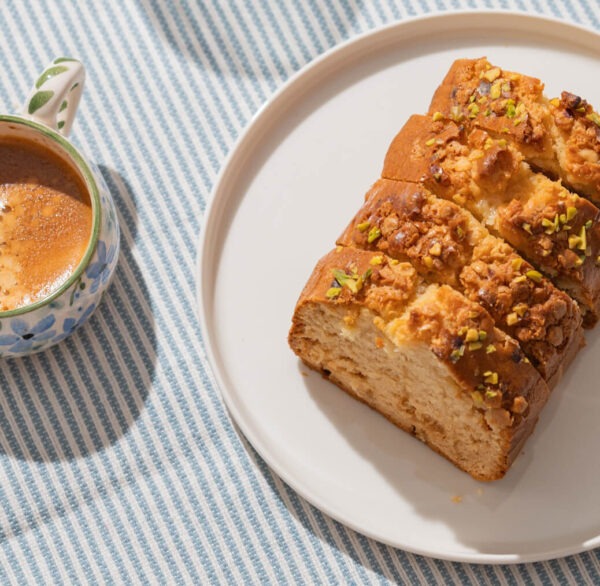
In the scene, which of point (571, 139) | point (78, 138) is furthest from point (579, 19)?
point (78, 138)

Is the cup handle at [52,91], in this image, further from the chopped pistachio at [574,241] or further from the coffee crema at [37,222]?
the chopped pistachio at [574,241]

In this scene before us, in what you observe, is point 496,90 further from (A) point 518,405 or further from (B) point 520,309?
(A) point 518,405

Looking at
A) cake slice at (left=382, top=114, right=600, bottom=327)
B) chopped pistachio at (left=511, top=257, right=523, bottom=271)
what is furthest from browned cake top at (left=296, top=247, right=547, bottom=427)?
cake slice at (left=382, top=114, right=600, bottom=327)

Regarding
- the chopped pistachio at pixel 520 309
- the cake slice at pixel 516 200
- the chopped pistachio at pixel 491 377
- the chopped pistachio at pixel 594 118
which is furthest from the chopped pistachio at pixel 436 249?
the chopped pistachio at pixel 594 118

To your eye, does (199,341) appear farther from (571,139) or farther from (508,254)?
(571,139)

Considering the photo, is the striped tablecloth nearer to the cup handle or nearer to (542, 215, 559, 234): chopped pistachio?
the cup handle

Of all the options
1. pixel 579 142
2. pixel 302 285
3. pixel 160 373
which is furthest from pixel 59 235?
pixel 579 142
